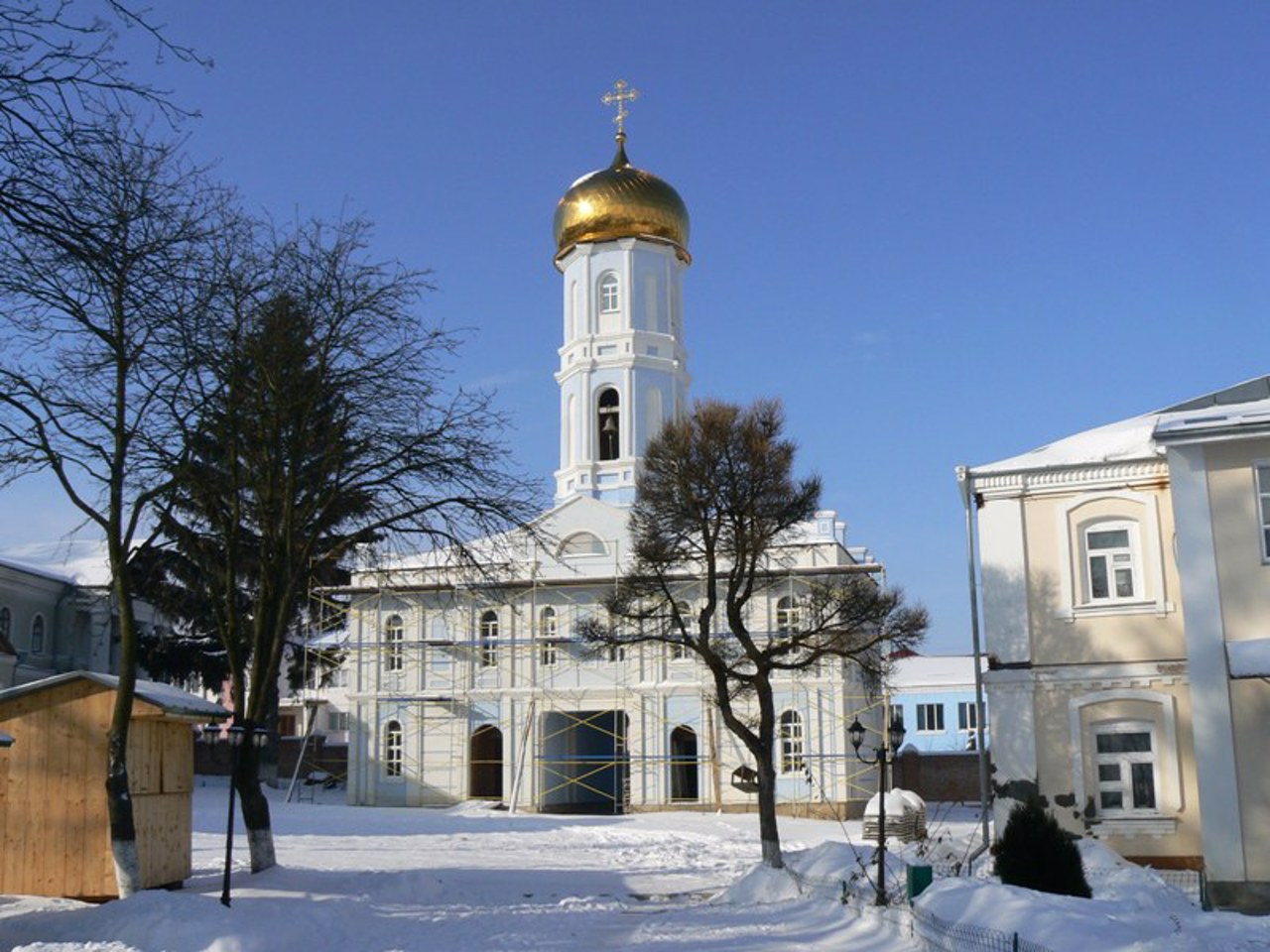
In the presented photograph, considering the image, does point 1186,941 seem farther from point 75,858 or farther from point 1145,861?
point 75,858

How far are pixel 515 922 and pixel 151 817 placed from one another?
4.78 m

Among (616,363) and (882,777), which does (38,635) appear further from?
(882,777)

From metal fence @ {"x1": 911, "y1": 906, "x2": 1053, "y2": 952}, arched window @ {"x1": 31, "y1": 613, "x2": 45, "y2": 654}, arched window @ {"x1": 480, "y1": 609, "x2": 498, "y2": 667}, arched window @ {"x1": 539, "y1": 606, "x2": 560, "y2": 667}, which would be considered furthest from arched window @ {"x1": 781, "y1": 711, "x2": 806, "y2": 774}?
arched window @ {"x1": 31, "y1": 613, "x2": 45, "y2": 654}

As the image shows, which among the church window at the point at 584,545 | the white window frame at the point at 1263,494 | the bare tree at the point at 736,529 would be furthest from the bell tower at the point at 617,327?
the white window frame at the point at 1263,494

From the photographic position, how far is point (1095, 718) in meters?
20.5

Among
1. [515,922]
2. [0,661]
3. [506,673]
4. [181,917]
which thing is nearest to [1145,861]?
[515,922]

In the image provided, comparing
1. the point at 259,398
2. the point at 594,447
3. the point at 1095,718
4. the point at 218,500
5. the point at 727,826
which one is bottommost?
the point at 727,826

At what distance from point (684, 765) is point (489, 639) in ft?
23.1

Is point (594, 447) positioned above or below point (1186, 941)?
above

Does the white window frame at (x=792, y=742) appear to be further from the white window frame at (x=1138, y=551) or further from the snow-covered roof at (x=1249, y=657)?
the snow-covered roof at (x=1249, y=657)

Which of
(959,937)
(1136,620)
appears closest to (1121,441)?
(1136,620)

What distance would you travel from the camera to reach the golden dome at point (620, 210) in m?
45.6

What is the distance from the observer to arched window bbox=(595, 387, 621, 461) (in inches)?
1797

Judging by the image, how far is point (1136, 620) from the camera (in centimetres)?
2044
